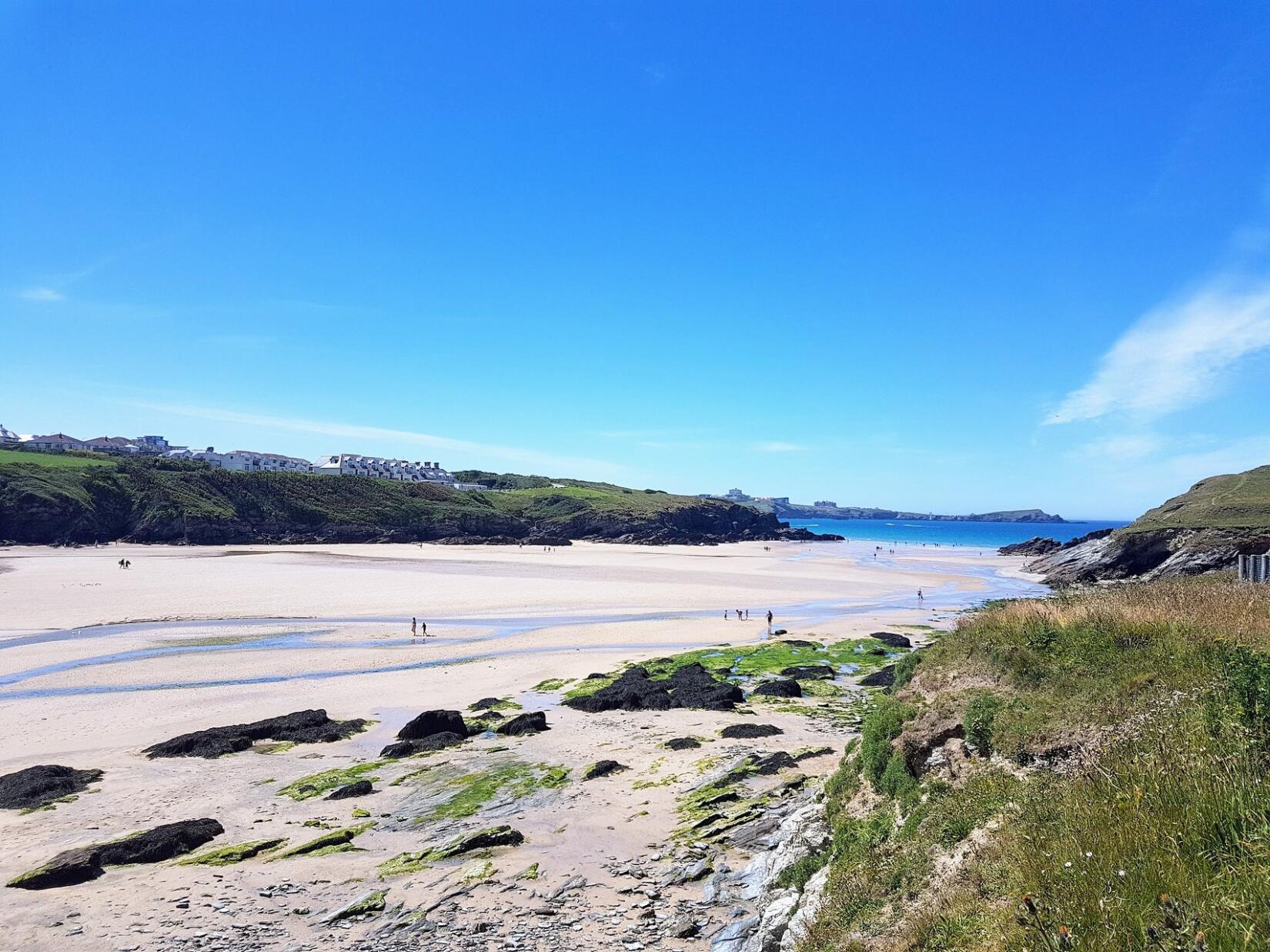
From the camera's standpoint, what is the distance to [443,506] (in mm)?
144500

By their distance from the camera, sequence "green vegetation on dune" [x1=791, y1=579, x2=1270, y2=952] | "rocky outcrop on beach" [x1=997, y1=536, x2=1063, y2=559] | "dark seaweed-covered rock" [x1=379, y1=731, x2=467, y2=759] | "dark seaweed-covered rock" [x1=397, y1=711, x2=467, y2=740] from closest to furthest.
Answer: "green vegetation on dune" [x1=791, y1=579, x2=1270, y2=952], "dark seaweed-covered rock" [x1=379, y1=731, x2=467, y2=759], "dark seaweed-covered rock" [x1=397, y1=711, x2=467, y2=740], "rocky outcrop on beach" [x1=997, y1=536, x2=1063, y2=559]

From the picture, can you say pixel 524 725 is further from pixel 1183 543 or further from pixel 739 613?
pixel 1183 543

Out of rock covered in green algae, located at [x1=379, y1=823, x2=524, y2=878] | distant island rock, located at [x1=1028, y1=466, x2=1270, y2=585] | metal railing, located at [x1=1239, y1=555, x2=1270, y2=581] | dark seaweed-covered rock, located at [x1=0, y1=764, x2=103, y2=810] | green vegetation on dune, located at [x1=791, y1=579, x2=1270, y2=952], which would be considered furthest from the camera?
distant island rock, located at [x1=1028, y1=466, x2=1270, y2=585]

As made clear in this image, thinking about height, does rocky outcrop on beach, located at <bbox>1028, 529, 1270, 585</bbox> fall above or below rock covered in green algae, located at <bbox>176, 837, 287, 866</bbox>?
above

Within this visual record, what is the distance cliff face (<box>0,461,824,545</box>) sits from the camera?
104 meters

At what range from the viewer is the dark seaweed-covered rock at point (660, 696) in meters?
25.7

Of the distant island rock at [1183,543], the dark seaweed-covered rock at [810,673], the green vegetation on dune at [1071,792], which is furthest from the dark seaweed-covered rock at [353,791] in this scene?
the distant island rock at [1183,543]

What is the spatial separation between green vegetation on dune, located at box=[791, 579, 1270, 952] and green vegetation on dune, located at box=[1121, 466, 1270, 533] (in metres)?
61.1

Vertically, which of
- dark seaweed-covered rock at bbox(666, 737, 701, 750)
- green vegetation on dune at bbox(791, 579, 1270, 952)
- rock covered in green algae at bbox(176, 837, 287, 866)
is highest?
green vegetation on dune at bbox(791, 579, 1270, 952)

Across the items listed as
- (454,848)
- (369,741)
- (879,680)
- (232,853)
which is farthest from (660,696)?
(232,853)

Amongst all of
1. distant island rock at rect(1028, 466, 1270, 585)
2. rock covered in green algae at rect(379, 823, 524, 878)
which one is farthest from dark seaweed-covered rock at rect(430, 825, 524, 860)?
distant island rock at rect(1028, 466, 1270, 585)

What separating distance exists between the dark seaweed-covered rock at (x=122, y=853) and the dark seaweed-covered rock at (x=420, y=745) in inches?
221

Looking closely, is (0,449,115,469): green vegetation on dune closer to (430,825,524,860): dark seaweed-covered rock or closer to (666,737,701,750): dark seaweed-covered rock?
(666,737,701,750): dark seaweed-covered rock

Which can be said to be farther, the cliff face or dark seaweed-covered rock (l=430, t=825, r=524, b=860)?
the cliff face
